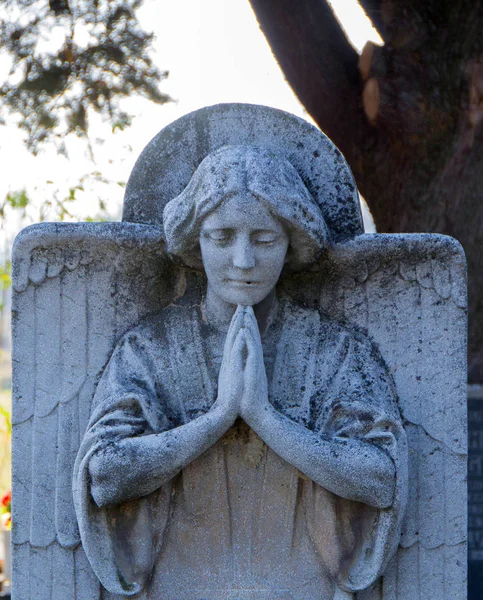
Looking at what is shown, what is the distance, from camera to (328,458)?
3.98 meters

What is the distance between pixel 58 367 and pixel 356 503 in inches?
49.1

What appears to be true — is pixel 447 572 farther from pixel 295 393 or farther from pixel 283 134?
pixel 283 134

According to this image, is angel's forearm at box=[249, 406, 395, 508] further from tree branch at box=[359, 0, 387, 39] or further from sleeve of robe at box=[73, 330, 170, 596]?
tree branch at box=[359, 0, 387, 39]

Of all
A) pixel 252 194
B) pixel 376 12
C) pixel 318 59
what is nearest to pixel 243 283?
pixel 252 194

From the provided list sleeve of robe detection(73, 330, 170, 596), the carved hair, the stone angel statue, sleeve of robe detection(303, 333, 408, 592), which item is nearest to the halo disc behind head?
the stone angel statue

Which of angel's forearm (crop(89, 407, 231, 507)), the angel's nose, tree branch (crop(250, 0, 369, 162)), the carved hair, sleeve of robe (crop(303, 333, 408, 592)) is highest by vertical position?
tree branch (crop(250, 0, 369, 162))

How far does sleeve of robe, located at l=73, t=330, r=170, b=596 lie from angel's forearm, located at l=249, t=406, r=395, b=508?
43 cm

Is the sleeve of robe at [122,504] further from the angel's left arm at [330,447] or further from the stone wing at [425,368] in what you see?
the stone wing at [425,368]

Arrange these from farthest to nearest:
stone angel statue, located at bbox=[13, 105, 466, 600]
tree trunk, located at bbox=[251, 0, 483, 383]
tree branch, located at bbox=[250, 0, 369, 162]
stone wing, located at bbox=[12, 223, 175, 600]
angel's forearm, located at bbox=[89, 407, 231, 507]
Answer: tree branch, located at bbox=[250, 0, 369, 162], tree trunk, located at bbox=[251, 0, 483, 383], stone wing, located at bbox=[12, 223, 175, 600], stone angel statue, located at bbox=[13, 105, 466, 600], angel's forearm, located at bbox=[89, 407, 231, 507]

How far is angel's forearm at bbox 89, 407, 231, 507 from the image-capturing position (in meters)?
3.97

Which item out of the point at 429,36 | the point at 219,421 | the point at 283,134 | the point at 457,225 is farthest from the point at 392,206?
the point at 219,421

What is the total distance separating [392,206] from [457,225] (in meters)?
0.45

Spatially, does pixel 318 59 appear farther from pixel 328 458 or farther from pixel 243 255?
pixel 328 458

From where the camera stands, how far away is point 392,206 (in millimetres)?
7008
